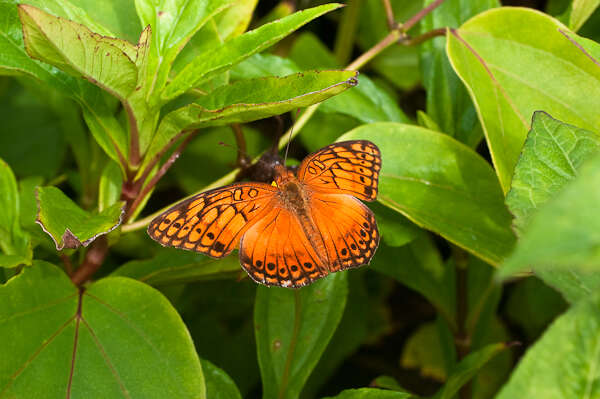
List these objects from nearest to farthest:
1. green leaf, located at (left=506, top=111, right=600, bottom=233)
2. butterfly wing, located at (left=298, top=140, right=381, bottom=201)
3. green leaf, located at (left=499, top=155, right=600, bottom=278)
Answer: green leaf, located at (left=499, top=155, right=600, bottom=278), green leaf, located at (left=506, top=111, right=600, bottom=233), butterfly wing, located at (left=298, top=140, right=381, bottom=201)

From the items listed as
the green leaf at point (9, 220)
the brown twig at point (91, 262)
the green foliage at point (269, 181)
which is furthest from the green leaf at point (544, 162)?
the green leaf at point (9, 220)

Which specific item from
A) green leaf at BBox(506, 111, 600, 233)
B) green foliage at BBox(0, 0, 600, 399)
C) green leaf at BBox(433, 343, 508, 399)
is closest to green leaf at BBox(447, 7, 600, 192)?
green foliage at BBox(0, 0, 600, 399)

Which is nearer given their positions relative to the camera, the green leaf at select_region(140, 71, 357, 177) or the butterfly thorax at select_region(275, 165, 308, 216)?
the green leaf at select_region(140, 71, 357, 177)

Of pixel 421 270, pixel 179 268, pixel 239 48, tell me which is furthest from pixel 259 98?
pixel 421 270

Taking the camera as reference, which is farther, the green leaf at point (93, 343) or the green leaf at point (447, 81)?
the green leaf at point (447, 81)

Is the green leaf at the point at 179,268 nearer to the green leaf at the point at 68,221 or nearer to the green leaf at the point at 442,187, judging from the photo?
the green leaf at the point at 68,221

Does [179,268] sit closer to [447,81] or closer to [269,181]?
[269,181]

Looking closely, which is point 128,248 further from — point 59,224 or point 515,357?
point 515,357

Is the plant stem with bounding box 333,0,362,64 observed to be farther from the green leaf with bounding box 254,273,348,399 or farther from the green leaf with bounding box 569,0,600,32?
the green leaf with bounding box 254,273,348,399
